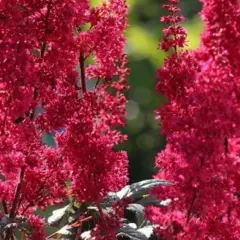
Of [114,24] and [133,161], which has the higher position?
[114,24]

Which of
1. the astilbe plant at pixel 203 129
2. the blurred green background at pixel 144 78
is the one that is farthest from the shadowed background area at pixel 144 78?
the astilbe plant at pixel 203 129

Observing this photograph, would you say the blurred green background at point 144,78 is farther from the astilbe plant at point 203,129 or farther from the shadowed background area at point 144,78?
the astilbe plant at point 203,129

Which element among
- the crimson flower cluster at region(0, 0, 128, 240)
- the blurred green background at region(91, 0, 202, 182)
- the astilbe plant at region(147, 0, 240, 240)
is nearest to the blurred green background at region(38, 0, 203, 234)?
the blurred green background at region(91, 0, 202, 182)

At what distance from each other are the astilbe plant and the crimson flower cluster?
0.52 ft

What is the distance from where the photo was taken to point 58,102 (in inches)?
65.5

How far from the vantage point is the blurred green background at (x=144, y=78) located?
7625 millimetres

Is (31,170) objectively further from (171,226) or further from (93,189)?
(171,226)

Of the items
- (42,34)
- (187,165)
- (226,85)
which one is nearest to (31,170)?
(42,34)

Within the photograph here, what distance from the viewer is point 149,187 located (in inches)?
65.7

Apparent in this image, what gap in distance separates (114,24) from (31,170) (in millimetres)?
470

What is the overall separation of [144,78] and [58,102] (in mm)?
5866

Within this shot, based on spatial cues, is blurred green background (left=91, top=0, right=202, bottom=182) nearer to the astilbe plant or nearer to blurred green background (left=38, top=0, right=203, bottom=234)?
blurred green background (left=38, top=0, right=203, bottom=234)

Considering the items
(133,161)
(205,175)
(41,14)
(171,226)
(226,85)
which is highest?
(41,14)

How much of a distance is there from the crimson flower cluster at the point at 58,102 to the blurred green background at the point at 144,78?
18.4 ft
